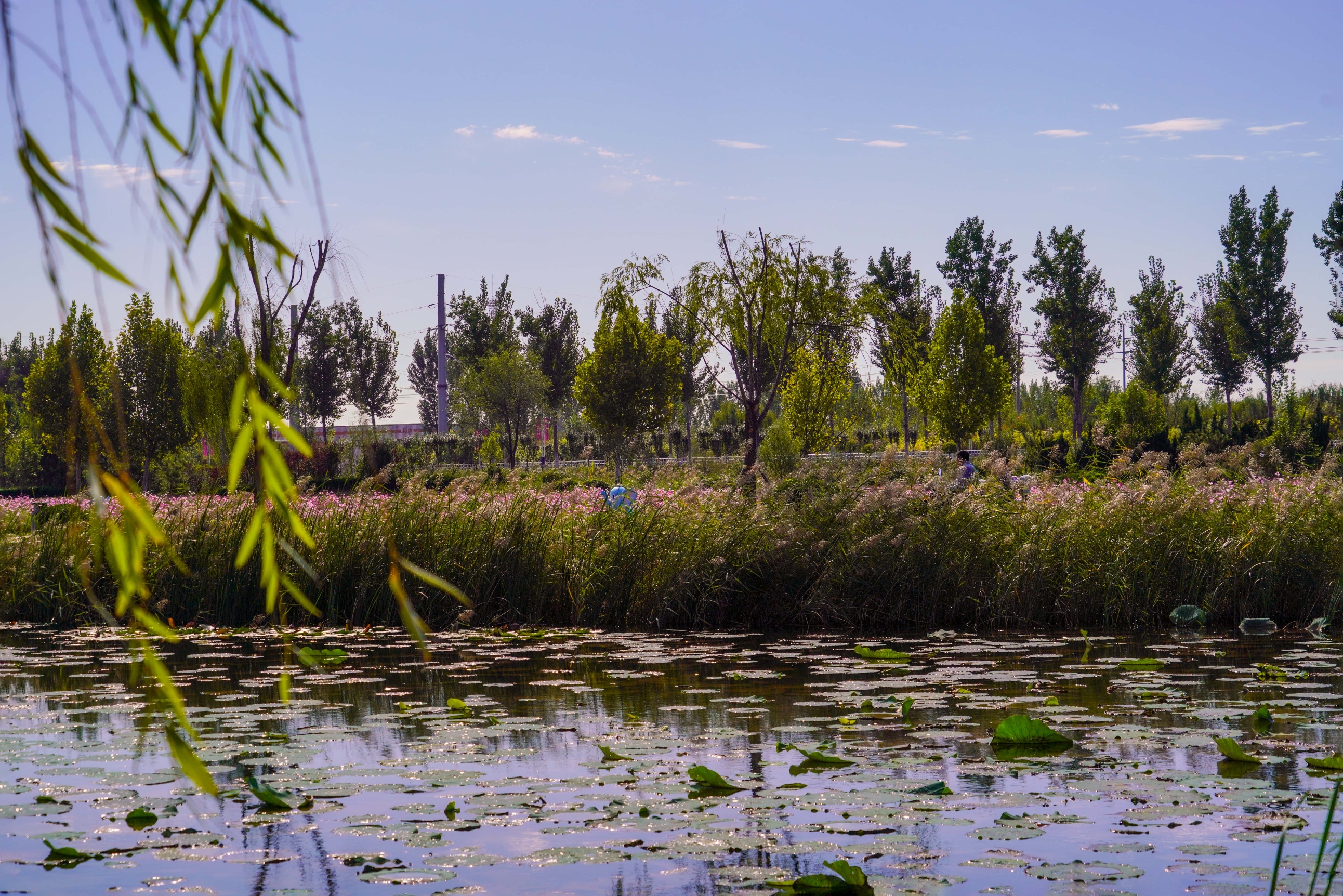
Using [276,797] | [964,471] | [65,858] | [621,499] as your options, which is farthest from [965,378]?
[65,858]

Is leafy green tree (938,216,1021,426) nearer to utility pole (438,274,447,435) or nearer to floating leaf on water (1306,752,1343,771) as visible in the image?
utility pole (438,274,447,435)

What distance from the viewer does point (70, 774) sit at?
4.37 m

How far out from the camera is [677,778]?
4203 millimetres

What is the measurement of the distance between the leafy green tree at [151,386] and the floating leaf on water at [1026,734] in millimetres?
26634

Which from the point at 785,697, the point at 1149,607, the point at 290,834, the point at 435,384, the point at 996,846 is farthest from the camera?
the point at 435,384

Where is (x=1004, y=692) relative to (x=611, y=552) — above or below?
below

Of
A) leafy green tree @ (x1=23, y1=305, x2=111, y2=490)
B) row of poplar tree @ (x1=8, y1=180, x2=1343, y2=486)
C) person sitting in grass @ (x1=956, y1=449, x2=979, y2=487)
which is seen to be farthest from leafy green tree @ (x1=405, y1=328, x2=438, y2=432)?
person sitting in grass @ (x1=956, y1=449, x2=979, y2=487)

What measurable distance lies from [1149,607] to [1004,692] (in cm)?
385

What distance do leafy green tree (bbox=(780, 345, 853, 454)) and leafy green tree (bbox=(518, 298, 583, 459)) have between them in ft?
42.8

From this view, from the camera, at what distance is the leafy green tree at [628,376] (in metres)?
27.0

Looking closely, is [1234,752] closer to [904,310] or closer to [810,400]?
[810,400]

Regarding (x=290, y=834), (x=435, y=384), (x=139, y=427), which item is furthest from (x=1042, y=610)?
(x=435, y=384)

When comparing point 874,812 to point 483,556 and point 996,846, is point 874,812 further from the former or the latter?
point 483,556

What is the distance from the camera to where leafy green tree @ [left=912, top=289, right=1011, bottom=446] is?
31.2 m
